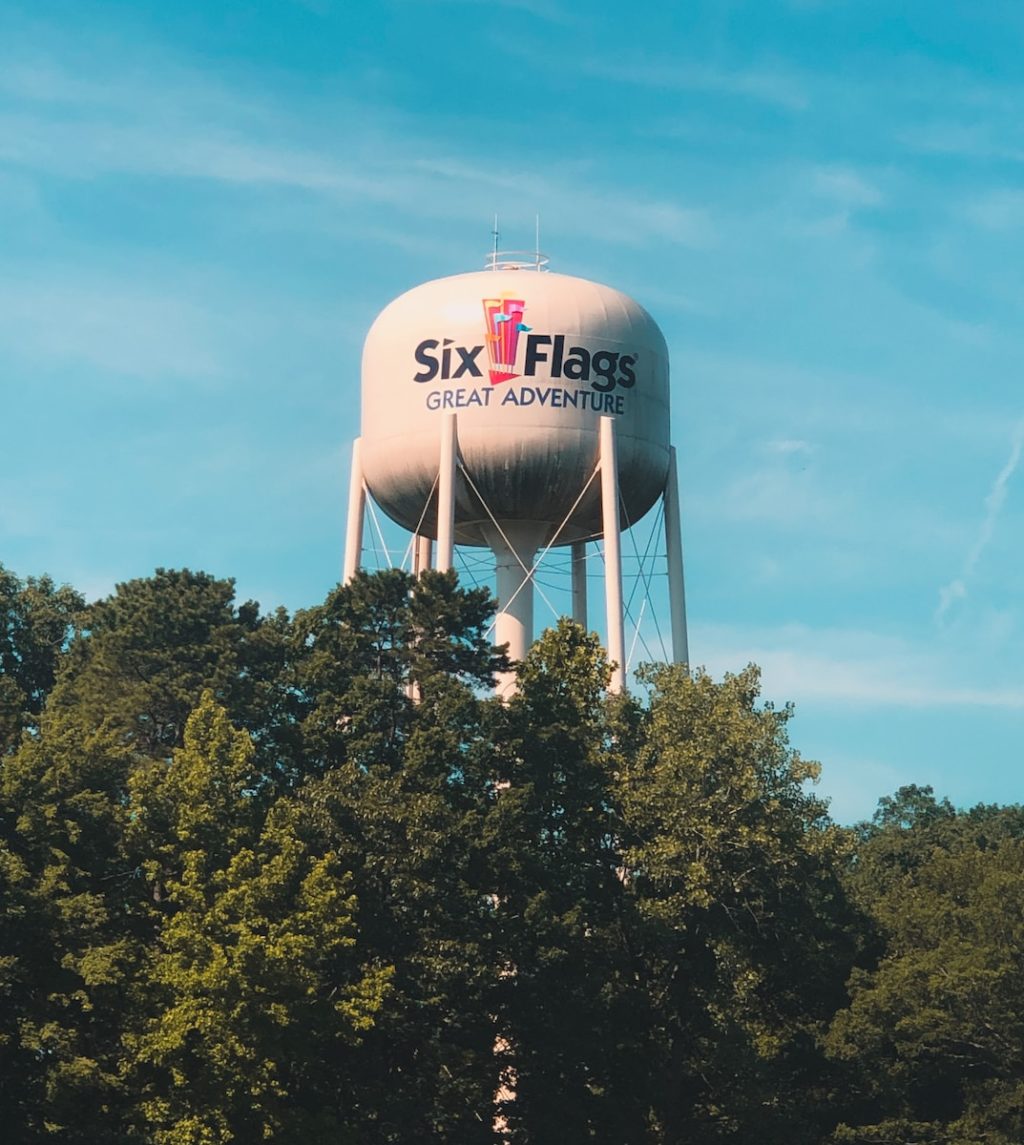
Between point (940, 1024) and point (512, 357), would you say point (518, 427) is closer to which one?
point (512, 357)

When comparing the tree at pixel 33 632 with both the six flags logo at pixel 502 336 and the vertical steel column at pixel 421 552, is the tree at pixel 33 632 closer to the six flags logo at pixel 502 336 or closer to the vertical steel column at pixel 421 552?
the vertical steel column at pixel 421 552

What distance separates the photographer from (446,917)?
40.8 m

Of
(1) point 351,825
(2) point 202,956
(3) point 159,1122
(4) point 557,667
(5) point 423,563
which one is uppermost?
(5) point 423,563

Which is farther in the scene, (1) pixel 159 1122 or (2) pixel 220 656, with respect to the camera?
(2) pixel 220 656

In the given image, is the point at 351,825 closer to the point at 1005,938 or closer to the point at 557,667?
the point at 557,667

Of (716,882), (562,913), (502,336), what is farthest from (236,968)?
(502,336)

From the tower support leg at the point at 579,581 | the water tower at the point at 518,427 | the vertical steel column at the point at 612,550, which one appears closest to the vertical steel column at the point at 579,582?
the tower support leg at the point at 579,581

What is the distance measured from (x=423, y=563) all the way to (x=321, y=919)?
17267 mm

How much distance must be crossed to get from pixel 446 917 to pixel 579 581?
16.7 meters

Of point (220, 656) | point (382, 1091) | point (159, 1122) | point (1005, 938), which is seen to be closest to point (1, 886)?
point (159, 1122)

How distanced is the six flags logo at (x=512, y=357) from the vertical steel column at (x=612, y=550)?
1317 mm

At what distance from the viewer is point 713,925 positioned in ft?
146

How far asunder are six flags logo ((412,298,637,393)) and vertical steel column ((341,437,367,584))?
2894 mm

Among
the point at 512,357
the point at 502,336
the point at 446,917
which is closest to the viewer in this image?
the point at 446,917
